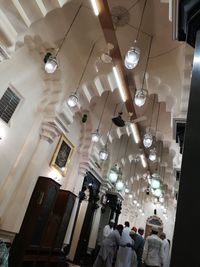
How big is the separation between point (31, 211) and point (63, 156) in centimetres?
210

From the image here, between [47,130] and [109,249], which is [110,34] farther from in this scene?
[109,249]

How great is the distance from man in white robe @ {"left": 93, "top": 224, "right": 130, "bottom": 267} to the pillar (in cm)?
545

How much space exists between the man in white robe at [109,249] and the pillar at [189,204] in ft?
17.9

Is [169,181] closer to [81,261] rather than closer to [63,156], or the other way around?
[81,261]

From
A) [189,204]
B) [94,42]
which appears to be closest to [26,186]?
[94,42]

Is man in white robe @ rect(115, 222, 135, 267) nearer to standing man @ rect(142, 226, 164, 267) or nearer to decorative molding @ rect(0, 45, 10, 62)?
standing man @ rect(142, 226, 164, 267)

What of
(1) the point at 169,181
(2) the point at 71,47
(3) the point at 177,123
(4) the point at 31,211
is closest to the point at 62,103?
(2) the point at 71,47

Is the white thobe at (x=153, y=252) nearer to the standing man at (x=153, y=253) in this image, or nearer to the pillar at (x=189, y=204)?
the standing man at (x=153, y=253)

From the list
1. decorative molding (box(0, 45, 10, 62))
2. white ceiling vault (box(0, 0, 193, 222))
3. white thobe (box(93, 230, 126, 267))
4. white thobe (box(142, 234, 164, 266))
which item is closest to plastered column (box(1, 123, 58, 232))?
white ceiling vault (box(0, 0, 193, 222))

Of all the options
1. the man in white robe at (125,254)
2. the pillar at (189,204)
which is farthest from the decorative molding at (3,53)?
the man in white robe at (125,254)

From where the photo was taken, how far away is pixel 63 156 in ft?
23.0

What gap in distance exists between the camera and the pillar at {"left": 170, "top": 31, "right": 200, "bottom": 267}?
96 centimetres

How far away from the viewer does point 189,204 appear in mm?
1039

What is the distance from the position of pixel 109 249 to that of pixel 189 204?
18.6 feet
